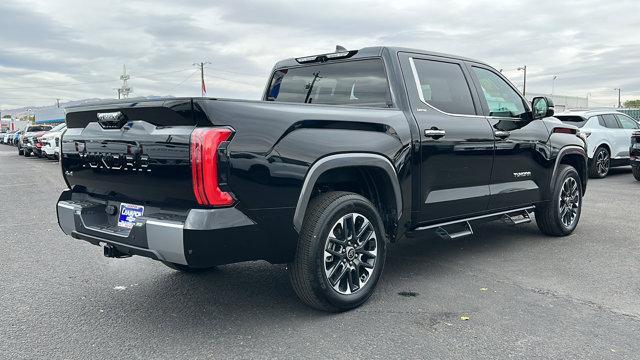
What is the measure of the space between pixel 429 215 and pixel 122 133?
2.48m

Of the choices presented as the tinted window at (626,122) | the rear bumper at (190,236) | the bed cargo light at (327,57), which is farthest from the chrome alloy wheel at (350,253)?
the tinted window at (626,122)

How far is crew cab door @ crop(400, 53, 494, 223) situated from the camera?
4.48m

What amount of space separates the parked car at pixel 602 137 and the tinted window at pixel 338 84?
9.05 m

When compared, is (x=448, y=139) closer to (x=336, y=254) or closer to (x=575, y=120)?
(x=336, y=254)

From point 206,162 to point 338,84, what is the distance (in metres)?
2.09

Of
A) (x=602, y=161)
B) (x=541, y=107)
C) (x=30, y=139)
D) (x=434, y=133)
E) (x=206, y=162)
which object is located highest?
(x=541, y=107)

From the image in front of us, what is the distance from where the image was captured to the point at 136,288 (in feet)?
15.0

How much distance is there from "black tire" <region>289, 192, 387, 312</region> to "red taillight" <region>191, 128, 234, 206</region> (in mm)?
775

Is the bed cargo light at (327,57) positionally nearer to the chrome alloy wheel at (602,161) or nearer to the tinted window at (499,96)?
the tinted window at (499,96)

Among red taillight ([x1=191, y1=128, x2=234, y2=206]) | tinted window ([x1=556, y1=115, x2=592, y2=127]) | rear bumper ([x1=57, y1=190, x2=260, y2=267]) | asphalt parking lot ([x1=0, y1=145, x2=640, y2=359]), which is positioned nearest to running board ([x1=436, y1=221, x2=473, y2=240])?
asphalt parking lot ([x1=0, y1=145, x2=640, y2=359])

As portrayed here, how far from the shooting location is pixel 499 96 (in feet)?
18.1

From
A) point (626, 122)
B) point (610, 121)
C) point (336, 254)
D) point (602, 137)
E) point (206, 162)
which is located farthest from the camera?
point (626, 122)

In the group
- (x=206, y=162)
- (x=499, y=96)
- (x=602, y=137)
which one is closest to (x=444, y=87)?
(x=499, y=96)

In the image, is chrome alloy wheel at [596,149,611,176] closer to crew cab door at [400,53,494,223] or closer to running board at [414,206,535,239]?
running board at [414,206,535,239]
